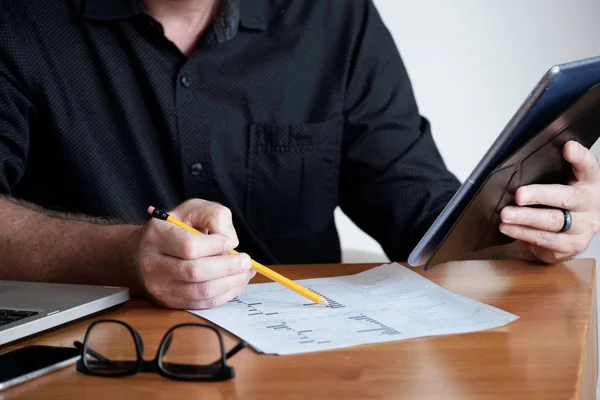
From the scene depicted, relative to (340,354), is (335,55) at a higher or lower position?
higher

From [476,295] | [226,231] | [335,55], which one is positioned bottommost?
[476,295]

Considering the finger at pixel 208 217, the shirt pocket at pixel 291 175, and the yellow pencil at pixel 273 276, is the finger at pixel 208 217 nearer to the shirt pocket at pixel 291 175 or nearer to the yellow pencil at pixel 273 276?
the yellow pencil at pixel 273 276

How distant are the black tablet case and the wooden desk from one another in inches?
5.3

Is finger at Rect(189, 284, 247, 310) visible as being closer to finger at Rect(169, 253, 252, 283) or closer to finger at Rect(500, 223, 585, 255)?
finger at Rect(169, 253, 252, 283)

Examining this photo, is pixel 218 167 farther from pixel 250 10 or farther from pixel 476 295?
pixel 476 295

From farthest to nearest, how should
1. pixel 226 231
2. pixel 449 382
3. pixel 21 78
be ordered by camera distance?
pixel 21 78 < pixel 226 231 < pixel 449 382

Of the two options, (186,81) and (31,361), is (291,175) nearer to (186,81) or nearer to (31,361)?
(186,81)

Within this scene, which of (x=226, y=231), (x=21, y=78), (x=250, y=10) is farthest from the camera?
(x=250, y=10)

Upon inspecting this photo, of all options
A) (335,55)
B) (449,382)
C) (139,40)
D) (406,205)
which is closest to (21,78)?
(139,40)

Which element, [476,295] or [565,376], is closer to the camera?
[565,376]

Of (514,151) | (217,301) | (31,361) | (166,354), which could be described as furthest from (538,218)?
(31,361)

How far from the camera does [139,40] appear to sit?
5.01ft

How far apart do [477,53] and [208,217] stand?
147 cm

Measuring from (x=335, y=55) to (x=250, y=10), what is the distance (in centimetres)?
18
